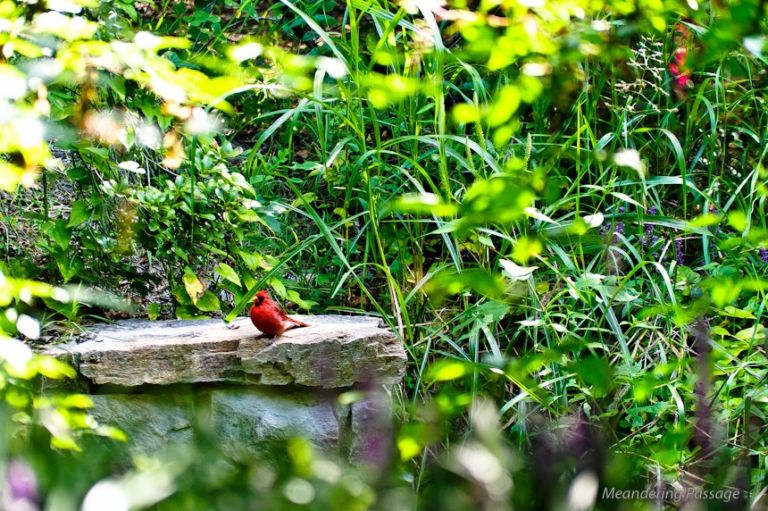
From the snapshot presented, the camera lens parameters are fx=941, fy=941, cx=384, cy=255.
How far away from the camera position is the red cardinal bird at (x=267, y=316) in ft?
8.87

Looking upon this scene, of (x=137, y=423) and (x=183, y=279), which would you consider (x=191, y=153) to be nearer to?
(x=183, y=279)

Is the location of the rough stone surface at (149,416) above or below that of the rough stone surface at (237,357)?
below

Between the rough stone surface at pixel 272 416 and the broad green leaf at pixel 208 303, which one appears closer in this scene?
the rough stone surface at pixel 272 416

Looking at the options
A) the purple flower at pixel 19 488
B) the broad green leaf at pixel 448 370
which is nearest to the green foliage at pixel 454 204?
the broad green leaf at pixel 448 370

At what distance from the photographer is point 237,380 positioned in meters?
2.78

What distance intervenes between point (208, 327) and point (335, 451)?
560mm

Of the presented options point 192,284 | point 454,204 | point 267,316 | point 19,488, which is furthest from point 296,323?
point 19,488

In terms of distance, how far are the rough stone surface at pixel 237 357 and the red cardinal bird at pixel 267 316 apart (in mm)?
35

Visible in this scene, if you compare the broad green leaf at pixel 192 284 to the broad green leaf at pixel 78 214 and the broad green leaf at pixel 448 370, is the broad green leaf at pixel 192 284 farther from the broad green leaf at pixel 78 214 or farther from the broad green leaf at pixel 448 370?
the broad green leaf at pixel 448 370

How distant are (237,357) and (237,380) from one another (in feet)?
0.27

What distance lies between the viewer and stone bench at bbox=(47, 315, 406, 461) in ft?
8.86

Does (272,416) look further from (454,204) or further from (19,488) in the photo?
(19,488)

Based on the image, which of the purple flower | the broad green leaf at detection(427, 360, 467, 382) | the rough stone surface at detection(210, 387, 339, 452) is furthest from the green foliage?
the rough stone surface at detection(210, 387, 339, 452)

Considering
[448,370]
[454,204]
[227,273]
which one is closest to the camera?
[448,370]
